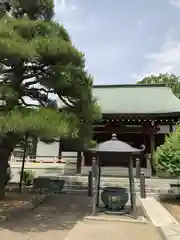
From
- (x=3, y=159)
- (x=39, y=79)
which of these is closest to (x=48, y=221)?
(x=3, y=159)

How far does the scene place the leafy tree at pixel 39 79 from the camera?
728cm

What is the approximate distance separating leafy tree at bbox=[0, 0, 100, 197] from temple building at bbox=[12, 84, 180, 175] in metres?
6.50

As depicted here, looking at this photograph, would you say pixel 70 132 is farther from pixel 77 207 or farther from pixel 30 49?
pixel 77 207

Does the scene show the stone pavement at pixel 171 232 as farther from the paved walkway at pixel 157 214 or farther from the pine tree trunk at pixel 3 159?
the pine tree trunk at pixel 3 159

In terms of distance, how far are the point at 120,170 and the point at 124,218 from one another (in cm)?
939

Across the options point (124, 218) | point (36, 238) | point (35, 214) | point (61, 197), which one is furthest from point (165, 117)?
point (36, 238)

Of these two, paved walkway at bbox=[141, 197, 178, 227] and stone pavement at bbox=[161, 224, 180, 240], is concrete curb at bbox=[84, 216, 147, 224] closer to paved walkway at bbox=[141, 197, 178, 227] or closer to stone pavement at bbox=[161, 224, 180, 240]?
paved walkway at bbox=[141, 197, 178, 227]

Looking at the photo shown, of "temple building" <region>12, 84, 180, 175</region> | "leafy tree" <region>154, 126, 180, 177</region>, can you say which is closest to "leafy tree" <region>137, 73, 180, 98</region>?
"temple building" <region>12, 84, 180, 175</region>

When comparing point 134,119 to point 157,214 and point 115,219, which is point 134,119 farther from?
point 115,219

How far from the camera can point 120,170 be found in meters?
17.6

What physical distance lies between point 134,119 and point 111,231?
10716 mm

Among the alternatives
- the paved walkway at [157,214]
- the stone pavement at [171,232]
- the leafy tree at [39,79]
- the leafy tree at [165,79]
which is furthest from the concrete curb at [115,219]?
the leafy tree at [165,79]

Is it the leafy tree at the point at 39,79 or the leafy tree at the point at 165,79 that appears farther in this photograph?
the leafy tree at the point at 165,79

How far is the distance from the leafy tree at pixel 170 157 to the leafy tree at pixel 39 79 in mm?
3612
